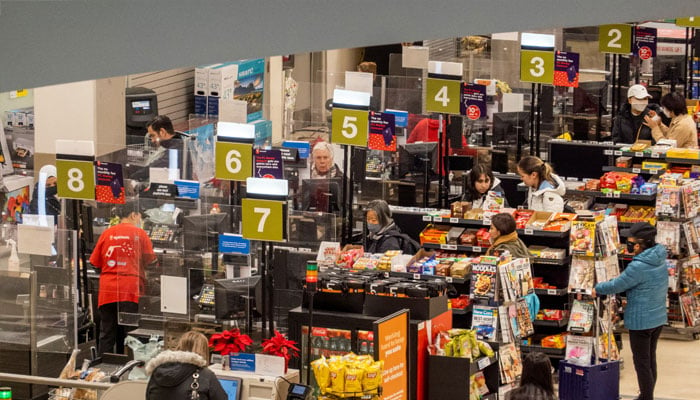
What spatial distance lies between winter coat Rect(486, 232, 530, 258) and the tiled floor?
158cm

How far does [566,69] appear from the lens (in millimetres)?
12258

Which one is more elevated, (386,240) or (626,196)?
(626,196)

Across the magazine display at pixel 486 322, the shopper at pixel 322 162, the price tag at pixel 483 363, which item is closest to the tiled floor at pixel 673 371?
the magazine display at pixel 486 322

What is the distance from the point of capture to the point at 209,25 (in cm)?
103

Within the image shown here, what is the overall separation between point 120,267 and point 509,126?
5.69 meters

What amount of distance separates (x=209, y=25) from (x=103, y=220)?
340 inches

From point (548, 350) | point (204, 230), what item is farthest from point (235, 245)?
point (548, 350)

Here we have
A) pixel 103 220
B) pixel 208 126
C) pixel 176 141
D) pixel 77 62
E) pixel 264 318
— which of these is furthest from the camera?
pixel 208 126

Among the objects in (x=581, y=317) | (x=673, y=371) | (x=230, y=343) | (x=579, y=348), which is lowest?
(x=673, y=371)

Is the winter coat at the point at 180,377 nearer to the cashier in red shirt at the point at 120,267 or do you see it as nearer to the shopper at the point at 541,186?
the cashier in red shirt at the point at 120,267

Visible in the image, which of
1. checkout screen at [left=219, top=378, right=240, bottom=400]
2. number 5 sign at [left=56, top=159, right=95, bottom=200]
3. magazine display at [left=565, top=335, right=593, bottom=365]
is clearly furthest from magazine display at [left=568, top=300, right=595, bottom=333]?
number 5 sign at [left=56, top=159, right=95, bottom=200]

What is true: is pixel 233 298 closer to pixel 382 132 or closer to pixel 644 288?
pixel 644 288

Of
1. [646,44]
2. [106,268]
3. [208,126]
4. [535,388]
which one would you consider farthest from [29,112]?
[535,388]

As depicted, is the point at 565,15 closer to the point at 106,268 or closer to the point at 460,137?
the point at 106,268
